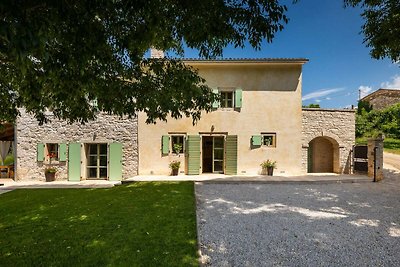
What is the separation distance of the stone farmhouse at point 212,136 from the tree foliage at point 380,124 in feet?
38.9

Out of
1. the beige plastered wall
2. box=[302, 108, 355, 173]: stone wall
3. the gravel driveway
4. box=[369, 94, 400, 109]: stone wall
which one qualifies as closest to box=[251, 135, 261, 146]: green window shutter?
the beige plastered wall

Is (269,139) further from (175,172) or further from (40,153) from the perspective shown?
(40,153)

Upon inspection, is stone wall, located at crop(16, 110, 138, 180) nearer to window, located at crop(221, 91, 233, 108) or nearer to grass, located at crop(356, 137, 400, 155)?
window, located at crop(221, 91, 233, 108)

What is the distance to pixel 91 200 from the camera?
704 centimetres

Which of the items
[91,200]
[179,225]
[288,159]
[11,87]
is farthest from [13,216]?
[288,159]

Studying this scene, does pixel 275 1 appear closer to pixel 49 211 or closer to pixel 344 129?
pixel 49 211

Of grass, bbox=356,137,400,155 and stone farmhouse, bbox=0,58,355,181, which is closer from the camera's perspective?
stone farmhouse, bbox=0,58,355,181

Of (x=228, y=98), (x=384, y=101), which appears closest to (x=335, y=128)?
(x=228, y=98)

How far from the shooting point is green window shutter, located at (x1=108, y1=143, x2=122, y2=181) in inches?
436

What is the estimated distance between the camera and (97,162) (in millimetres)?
11383

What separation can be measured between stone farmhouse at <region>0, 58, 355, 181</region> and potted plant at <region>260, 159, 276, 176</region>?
0.26m

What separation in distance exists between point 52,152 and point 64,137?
1073 millimetres

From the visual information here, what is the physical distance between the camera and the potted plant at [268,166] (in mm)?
10930

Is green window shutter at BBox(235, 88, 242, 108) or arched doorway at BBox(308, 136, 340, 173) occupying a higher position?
green window shutter at BBox(235, 88, 242, 108)
